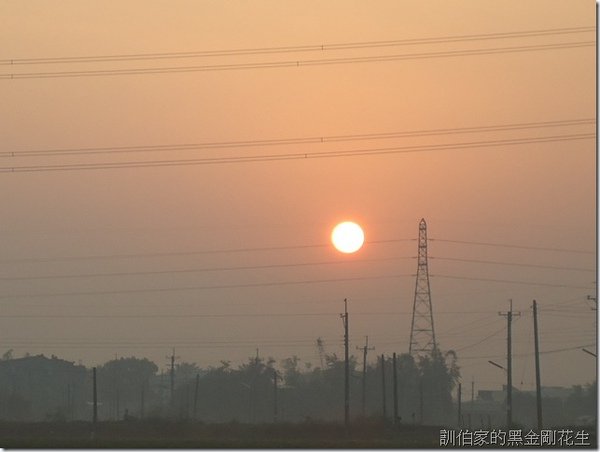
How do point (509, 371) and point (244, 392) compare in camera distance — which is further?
point (244, 392)

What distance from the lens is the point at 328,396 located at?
120062 mm

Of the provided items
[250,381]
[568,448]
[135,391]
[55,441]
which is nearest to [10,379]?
[135,391]

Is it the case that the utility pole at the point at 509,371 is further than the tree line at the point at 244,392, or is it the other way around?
the tree line at the point at 244,392

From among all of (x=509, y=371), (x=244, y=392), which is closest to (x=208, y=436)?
(x=509, y=371)

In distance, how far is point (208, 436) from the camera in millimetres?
57094

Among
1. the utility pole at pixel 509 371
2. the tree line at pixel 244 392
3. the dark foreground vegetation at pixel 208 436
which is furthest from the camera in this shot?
the tree line at pixel 244 392

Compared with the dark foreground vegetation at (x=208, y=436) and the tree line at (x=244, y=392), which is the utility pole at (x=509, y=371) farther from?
the tree line at (x=244, y=392)

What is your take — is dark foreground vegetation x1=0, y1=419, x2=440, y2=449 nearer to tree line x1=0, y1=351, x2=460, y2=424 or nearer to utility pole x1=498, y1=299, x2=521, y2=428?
utility pole x1=498, y1=299, x2=521, y2=428

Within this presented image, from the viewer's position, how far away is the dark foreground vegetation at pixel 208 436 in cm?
4456

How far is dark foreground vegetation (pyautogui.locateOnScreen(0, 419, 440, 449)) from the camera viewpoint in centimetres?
4456

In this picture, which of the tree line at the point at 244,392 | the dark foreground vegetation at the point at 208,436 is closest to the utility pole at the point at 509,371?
the dark foreground vegetation at the point at 208,436

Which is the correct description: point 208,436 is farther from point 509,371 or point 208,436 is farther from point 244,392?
point 244,392

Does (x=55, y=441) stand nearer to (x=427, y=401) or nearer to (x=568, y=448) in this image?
(x=568, y=448)

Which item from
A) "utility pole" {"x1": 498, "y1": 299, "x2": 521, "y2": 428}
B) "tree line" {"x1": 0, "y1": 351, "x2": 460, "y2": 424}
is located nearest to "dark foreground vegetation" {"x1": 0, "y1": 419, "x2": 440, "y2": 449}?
"utility pole" {"x1": 498, "y1": 299, "x2": 521, "y2": 428}
